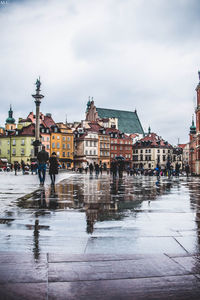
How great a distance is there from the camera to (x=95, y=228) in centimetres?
536

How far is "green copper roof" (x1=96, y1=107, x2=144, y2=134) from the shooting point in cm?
12698

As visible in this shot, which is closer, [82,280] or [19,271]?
[82,280]

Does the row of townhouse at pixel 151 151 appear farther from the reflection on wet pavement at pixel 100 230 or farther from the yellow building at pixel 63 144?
the reflection on wet pavement at pixel 100 230

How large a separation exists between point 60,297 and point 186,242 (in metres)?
2.28

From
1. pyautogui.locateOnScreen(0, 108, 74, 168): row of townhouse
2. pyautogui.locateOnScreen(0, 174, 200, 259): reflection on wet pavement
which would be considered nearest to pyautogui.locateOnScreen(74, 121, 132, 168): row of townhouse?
pyautogui.locateOnScreen(0, 108, 74, 168): row of townhouse

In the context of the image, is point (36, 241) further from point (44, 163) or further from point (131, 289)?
point (44, 163)

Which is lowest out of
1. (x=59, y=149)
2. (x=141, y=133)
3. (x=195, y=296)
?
(x=195, y=296)

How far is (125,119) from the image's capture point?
133m

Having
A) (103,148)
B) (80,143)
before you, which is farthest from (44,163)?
(103,148)

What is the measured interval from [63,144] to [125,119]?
4080 cm

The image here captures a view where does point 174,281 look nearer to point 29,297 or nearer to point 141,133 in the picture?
point 29,297

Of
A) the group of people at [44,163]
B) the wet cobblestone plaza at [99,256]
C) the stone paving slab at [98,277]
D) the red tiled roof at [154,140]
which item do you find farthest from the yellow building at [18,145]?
the stone paving slab at [98,277]

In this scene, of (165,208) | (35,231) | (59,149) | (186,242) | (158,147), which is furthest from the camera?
(158,147)

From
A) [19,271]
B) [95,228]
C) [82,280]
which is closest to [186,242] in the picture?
[95,228]
